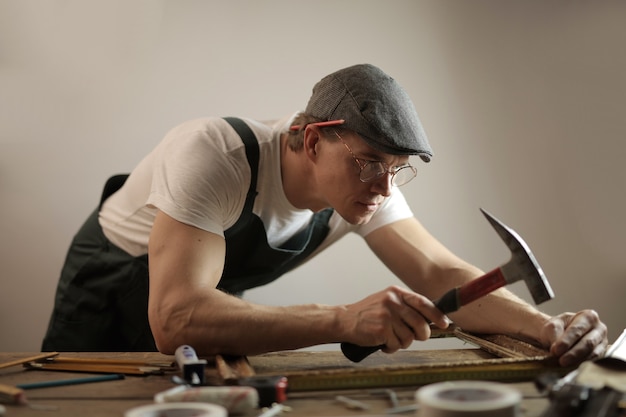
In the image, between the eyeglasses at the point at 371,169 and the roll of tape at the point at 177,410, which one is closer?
the roll of tape at the point at 177,410

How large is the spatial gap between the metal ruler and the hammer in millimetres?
163

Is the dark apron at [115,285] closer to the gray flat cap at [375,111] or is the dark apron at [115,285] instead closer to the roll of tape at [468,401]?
the gray flat cap at [375,111]

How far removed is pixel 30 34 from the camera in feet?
11.6

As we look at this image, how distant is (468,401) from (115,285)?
5.63ft

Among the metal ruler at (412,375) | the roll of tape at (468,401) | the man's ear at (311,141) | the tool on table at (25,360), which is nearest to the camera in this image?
the roll of tape at (468,401)

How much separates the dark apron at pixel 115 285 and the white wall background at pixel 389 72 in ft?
2.92

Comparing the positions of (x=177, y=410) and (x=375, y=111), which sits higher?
(x=375, y=111)

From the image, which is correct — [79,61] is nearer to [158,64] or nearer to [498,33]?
[158,64]

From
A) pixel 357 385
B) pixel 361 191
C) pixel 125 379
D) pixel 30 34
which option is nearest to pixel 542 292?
pixel 357 385

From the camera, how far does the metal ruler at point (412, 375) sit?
1596 millimetres

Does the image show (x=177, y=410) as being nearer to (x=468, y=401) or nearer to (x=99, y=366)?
(x=468, y=401)

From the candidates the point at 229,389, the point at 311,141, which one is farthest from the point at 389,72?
the point at 229,389

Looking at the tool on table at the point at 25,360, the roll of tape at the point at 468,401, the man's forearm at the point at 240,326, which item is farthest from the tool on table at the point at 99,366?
the roll of tape at the point at 468,401

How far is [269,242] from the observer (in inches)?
101
